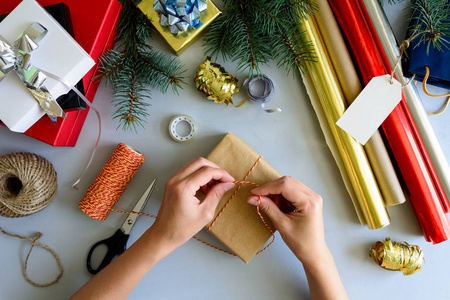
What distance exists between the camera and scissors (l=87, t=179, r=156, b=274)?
88 centimetres

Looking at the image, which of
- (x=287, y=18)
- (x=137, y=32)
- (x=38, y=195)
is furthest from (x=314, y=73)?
(x=38, y=195)

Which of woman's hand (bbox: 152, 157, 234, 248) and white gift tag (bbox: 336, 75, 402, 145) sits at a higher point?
woman's hand (bbox: 152, 157, 234, 248)

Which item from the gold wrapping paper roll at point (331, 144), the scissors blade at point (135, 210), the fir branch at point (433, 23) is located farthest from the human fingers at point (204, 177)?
Answer: the fir branch at point (433, 23)

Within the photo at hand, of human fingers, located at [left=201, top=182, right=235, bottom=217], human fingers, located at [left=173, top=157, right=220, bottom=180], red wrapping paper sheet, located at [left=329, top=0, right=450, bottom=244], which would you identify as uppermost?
human fingers, located at [left=173, top=157, right=220, bottom=180]

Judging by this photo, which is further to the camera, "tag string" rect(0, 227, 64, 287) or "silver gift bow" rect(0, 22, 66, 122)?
"tag string" rect(0, 227, 64, 287)

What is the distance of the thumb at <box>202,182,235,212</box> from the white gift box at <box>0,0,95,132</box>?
43 cm

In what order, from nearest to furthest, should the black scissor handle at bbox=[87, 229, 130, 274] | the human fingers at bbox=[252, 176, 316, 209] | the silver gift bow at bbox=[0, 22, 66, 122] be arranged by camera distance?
the silver gift bow at bbox=[0, 22, 66, 122] < the human fingers at bbox=[252, 176, 316, 209] < the black scissor handle at bbox=[87, 229, 130, 274]

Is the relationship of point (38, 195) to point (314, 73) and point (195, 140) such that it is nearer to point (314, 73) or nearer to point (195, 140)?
point (195, 140)

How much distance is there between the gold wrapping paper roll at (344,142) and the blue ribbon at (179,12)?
0.28m

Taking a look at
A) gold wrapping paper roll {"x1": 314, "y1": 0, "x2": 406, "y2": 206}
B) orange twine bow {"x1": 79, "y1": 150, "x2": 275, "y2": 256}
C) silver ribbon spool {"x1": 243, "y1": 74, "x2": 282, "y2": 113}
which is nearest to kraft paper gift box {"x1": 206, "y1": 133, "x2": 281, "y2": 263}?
orange twine bow {"x1": 79, "y1": 150, "x2": 275, "y2": 256}

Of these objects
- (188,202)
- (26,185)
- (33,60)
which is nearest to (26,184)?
(26,185)

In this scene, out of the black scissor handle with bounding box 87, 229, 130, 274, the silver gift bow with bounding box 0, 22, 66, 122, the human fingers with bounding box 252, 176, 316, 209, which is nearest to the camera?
the silver gift bow with bounding box 0, 22, 66, 122

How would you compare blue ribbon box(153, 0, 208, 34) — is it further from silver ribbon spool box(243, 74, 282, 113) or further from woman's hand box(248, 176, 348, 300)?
woman's hand box(248, 176, 348, 300)

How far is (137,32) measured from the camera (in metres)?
0.87
